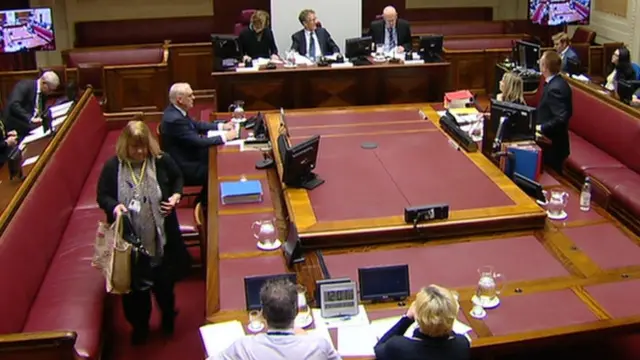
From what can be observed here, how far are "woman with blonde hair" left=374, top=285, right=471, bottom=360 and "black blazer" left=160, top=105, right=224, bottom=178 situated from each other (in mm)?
3400

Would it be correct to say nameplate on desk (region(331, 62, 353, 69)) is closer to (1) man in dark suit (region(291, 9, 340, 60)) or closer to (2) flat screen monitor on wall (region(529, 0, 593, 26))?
(1) man in dark suit (region(291, 9, 340, 60))

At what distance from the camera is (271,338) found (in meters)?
2.81

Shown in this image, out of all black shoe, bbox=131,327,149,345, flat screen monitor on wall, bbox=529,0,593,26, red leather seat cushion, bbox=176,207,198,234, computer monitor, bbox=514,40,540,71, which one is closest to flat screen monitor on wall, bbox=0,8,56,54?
red leather seat cushion, bbox=176,207,198,234

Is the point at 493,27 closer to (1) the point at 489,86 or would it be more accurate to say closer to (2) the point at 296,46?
(1) the point at 489,86

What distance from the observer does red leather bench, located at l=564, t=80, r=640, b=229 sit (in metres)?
6.12

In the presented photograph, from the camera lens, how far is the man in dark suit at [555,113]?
6.21 meters

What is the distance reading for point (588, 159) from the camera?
6.83 metres

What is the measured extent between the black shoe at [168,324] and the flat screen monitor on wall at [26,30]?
20.1 ft

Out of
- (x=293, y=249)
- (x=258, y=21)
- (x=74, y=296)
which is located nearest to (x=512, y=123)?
(x=293, y=249)

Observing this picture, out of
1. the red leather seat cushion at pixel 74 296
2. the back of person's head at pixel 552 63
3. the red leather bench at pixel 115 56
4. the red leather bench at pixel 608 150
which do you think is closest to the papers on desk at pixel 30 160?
→ the red leather seat cushion at pixel 74 296

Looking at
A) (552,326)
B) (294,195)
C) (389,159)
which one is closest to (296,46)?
(389,159)

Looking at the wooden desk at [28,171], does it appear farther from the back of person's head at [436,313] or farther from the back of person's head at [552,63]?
the back of person's head at [552,63]

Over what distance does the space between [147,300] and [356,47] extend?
180 inches

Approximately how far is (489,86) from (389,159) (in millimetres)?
4881
